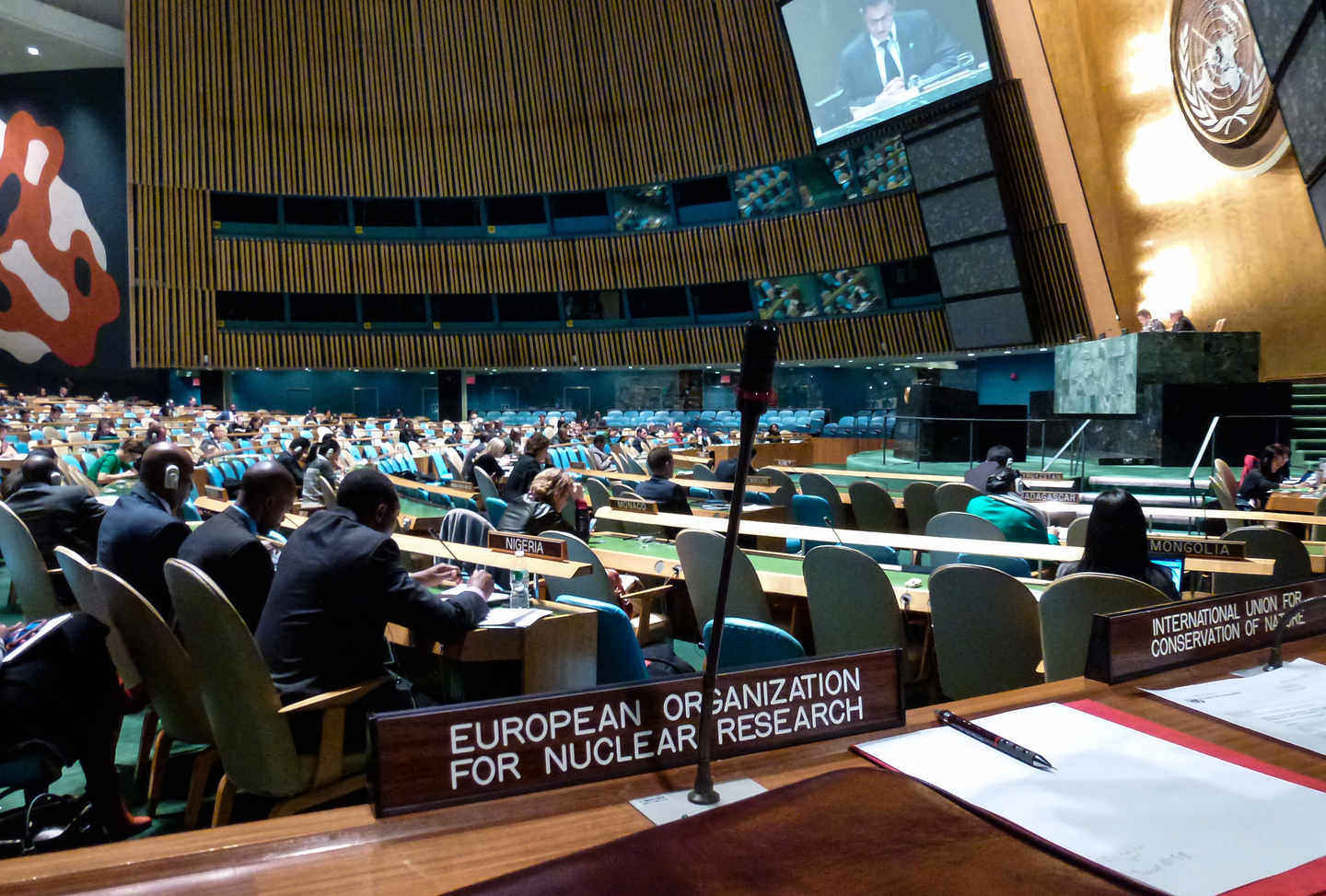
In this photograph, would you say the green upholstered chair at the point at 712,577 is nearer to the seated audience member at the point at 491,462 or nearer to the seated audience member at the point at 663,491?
the seated audience member at the point at 663,491

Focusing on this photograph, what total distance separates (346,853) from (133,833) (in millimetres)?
2507

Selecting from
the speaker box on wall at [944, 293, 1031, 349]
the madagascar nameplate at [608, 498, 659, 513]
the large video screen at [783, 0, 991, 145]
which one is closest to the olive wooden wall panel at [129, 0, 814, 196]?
the large video screen at [783, 0, 991, 145]

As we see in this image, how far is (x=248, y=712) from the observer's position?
6.91ft

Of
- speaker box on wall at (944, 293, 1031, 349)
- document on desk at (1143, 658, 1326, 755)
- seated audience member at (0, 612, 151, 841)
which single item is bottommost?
seated audience member at (0, 612, 151, 841)

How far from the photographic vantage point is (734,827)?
28.3 inches

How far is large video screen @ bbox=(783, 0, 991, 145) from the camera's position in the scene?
13.3m

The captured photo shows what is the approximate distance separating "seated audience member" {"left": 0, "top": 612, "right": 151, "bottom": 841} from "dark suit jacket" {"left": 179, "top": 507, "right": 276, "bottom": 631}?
1.24ft

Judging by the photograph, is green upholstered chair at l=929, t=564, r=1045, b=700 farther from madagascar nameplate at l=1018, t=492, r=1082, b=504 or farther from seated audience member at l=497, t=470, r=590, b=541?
madagascar nameplate at l=1018, t=492, r=1082, b=504

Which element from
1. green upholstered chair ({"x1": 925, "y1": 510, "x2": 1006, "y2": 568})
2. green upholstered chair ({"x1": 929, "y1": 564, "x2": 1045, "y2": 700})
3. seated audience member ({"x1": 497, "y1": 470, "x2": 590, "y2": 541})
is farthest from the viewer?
seated audience member ({"x1": 497, "y1": 470, "x2": 590, "y2": 541})

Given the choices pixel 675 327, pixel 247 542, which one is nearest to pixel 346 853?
pixel 247 542

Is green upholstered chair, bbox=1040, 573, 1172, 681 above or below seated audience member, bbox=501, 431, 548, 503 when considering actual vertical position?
below

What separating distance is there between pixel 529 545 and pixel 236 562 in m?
0.98

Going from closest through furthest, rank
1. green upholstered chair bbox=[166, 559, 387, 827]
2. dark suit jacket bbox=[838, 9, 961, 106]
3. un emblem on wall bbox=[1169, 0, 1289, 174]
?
green upholstered chair bbox=[166, 559, 387, 827] → un emblem on wall bbox=[1169, 0, 1289, 174] → dark suit jacket bbox=[838, 9, 961, 106]

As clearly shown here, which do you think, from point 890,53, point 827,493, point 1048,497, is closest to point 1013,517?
point 1048,497
